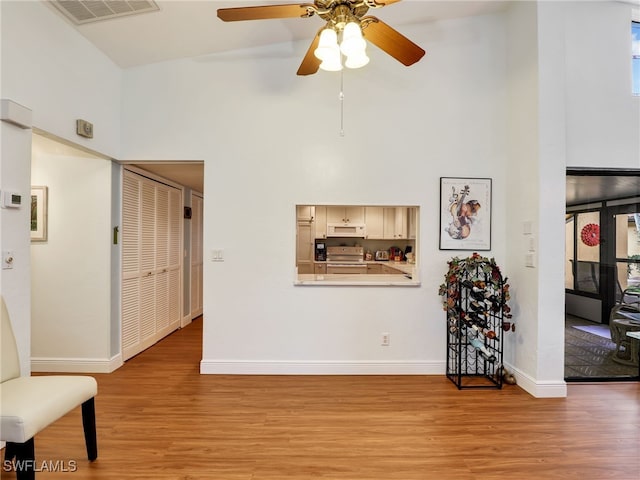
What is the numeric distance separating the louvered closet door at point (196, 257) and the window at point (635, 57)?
547 cm

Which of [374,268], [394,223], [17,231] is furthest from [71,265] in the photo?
[394,223]

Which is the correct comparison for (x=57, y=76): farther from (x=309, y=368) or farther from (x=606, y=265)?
(x=606, y=265)

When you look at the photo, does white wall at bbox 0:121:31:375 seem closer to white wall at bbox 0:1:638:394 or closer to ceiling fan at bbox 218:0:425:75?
white wall at bbox 0:1:638:394

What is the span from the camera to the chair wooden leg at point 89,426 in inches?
76.7

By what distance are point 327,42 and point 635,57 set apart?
3356 millimetres

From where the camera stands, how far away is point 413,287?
3.28 m

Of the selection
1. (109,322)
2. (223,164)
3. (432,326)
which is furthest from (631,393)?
(109,322)

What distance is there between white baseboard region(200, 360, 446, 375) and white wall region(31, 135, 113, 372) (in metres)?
1.14

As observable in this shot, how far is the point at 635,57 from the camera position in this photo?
3219mm

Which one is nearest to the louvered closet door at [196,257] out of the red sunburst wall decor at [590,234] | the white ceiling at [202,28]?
the white ceiling at [202,28]

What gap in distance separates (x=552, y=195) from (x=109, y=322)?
413 cm

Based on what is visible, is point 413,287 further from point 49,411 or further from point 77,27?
point 77,27

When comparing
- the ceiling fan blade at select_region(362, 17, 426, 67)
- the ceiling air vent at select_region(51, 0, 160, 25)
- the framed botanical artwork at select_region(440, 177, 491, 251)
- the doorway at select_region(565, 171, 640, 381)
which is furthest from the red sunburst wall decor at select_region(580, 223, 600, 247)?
the ceiling air vent at select_region(51, 0, 160, 25)

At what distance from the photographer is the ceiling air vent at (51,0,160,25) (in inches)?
95.7
